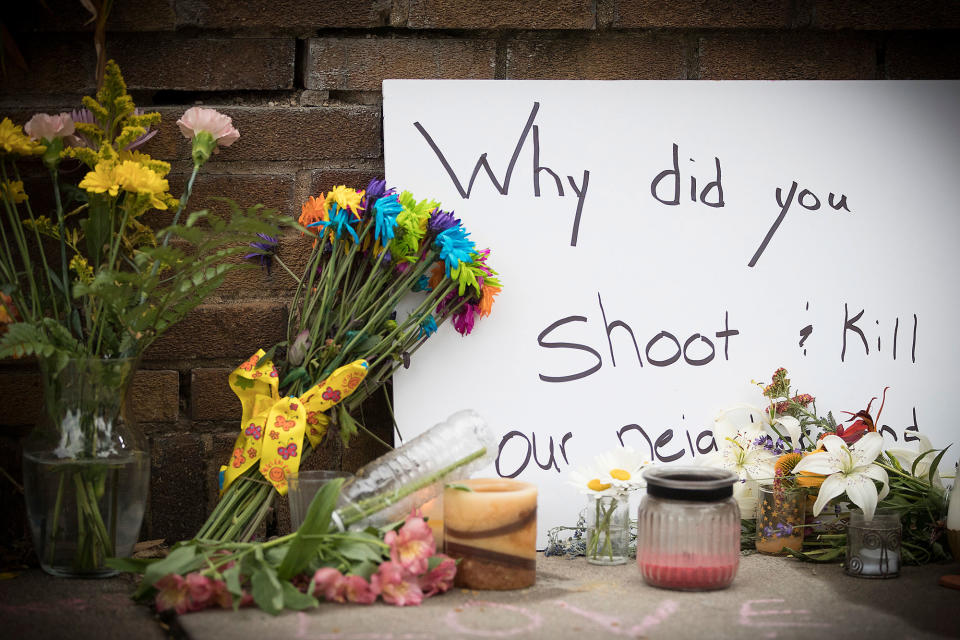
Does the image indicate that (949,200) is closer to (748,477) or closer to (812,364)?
(812,364)

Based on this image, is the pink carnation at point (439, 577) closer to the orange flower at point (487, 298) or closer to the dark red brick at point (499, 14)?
the orange flower at point (487, 298)

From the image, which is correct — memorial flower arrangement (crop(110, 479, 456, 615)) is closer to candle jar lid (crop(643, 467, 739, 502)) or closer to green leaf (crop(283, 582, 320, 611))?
green leaf (crop(283, 582, 320, 611))

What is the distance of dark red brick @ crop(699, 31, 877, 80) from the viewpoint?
137cm

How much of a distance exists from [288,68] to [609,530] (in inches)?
31.8

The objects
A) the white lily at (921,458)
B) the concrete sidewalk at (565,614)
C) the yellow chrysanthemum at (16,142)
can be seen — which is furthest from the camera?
the white lily at (921,458)

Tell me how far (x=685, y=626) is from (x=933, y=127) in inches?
35.4

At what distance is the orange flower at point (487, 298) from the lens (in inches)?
48.0

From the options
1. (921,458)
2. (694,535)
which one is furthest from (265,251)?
(921,458)

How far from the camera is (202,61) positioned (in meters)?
1.32

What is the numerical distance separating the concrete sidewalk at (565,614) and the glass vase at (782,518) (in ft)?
0.29

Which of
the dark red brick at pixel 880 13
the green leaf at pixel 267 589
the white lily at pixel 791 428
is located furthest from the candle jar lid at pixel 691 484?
the dark red brick at pixel 880 13

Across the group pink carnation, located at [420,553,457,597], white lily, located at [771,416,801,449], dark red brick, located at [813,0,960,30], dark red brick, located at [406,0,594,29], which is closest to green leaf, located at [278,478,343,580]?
pink carnation, located at [420,553,457,597]

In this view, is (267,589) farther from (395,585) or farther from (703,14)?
(703,14)

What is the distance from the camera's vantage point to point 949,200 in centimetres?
136
